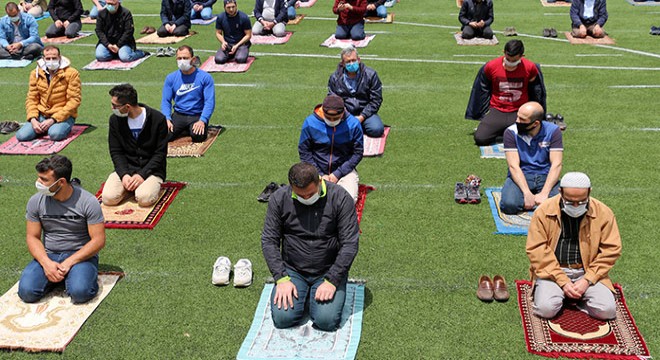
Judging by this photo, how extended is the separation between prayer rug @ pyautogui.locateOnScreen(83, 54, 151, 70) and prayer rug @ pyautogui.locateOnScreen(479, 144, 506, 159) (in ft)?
29.7

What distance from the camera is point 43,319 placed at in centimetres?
723

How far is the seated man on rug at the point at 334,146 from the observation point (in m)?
9.60

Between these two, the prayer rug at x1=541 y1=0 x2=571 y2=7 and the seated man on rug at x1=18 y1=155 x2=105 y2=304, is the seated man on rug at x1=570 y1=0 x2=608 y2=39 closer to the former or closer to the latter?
the prayer rug at x1=541 y1=0 x2=571 y2=7

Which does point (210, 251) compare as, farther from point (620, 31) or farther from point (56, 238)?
point (620, 31)

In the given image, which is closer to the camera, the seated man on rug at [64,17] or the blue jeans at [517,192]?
the blue jeans at [517,192]

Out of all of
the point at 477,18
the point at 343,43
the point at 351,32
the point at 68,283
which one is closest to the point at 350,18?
the point at 351,32

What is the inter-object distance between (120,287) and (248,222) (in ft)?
6.77

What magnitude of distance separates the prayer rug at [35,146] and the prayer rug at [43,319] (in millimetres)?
4659

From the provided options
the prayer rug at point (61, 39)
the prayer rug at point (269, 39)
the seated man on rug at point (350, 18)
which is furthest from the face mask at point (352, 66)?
the prayer rug at point (61, 39)

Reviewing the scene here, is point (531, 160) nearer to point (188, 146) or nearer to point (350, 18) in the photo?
point (188, 146)

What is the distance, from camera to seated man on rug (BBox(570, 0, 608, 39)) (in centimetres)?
1884

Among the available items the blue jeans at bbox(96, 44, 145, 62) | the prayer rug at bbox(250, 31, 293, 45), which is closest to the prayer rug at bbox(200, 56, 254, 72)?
the blue jeans at bbox(96, 44, 145, 62)

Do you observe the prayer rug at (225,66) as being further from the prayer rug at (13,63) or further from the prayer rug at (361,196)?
the prayer rug at (361,196)

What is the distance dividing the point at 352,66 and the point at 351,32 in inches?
311
